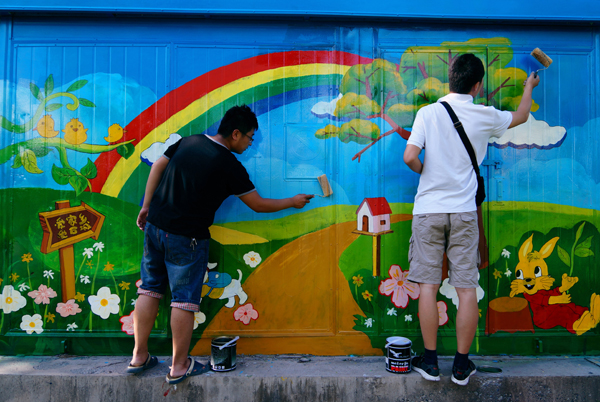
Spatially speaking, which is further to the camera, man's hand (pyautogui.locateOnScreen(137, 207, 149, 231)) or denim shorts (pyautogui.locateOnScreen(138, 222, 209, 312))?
man's hand (pyautogui.locateOnScreen(137, 207, 149, 231))

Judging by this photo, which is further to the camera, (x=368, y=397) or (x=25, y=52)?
(x=25, y=52)

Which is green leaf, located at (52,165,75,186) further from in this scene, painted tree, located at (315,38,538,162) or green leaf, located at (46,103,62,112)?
painted tree, located at (315,38,538,162)

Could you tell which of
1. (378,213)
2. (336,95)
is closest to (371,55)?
(336,95)

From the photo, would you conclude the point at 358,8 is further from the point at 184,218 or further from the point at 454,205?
the point at 184,218

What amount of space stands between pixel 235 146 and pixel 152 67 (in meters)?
1.04

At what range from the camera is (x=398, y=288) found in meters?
3.02

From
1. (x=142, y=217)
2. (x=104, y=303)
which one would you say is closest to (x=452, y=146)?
(x=142, y=217)

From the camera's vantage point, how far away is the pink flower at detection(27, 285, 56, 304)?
3000 millimetres

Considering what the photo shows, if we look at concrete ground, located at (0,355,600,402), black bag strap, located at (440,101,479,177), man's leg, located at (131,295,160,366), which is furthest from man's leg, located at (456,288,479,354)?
man's leg, located at (131,295,160,366)

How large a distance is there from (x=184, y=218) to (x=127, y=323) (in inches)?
44.6

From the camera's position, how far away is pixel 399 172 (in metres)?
3.04

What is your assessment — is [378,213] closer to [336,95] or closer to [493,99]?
[336,95]

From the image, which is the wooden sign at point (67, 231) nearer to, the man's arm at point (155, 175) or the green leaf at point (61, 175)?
the green leaf at point (61, 175)

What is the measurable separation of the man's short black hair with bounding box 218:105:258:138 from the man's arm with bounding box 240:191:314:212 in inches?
18.6
